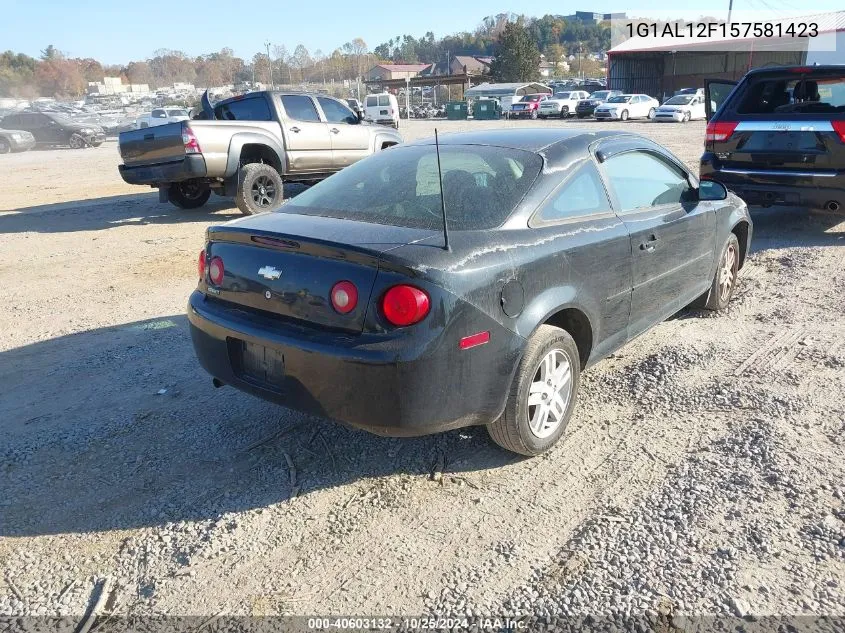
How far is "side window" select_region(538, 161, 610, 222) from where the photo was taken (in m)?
3.47

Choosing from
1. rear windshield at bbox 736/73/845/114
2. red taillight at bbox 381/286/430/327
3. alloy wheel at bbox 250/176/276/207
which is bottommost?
alloy wheel at bbox 250/176/276/207

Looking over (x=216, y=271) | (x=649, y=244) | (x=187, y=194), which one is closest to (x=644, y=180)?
(x=649, y=244)

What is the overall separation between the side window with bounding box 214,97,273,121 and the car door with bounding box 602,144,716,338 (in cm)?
746

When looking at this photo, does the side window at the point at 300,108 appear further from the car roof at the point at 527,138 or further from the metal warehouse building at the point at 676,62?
the metal warehouse building at the point at 676,62

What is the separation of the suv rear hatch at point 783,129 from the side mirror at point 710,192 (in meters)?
3.15

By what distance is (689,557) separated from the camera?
2.67m

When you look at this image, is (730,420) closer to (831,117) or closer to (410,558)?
(410,558)

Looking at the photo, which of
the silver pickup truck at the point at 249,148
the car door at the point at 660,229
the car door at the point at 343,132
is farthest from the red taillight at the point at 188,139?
the car door at the point at 660,229

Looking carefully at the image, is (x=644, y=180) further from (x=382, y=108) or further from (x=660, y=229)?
(x=382, y=108)

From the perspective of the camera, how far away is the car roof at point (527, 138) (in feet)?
12.6

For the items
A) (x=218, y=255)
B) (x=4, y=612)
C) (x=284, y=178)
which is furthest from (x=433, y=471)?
(x=284, y=178)

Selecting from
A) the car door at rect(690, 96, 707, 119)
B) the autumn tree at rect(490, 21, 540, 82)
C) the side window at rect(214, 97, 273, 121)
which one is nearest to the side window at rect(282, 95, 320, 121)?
the side window at rect(214, 97, 273, 121)

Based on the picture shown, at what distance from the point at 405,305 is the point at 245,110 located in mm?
8864

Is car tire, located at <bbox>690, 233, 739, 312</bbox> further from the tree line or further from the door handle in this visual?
the tree line
